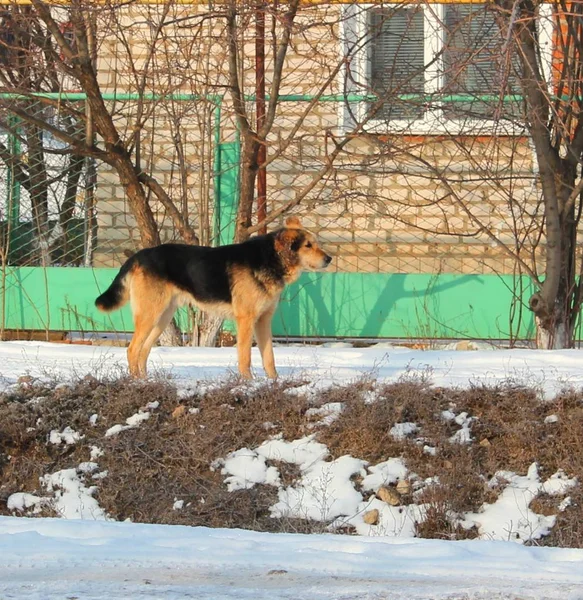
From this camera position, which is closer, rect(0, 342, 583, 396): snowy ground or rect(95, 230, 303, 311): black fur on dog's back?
rect(0, 342, 583, 396): snowy ground

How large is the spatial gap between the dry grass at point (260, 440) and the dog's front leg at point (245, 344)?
1.49 ft

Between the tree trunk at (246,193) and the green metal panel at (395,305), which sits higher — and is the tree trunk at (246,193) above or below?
above

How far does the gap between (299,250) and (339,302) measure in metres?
3.51

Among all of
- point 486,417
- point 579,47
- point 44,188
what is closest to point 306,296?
point 44,188

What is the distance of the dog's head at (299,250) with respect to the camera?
8.33 metres

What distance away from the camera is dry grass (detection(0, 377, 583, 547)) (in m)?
6.45

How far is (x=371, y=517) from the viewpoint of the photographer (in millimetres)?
6336

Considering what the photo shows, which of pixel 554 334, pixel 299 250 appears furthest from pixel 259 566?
pixel 554 334

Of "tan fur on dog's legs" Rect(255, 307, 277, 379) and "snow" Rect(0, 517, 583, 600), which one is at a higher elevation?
"tan fur on dog's legs" Rect(255, 307, 277, 379)

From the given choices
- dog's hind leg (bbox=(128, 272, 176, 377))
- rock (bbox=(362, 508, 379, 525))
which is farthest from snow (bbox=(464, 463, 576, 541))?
dog's hind leg (bbox=(128, 272, 176, 377))

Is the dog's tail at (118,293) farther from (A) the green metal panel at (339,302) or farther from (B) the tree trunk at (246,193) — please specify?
(A) the green metal panel at (339,302)

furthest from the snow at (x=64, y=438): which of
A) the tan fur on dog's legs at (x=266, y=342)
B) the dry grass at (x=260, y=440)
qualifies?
the tan fur on dog's legs at (x=266, y=342)

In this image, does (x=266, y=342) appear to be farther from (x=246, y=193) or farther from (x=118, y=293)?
(x=246, y=193)

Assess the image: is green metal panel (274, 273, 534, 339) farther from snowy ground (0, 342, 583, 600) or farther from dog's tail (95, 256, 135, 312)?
snowy ground (0, 342, 583, 600)
